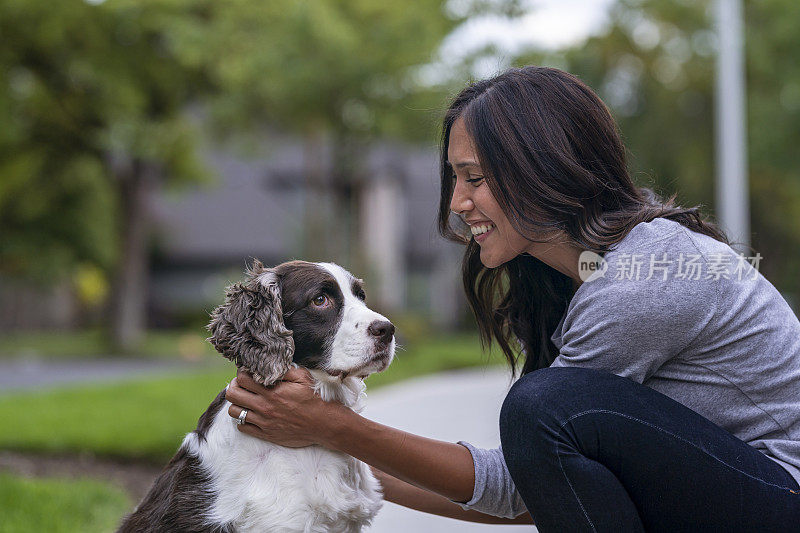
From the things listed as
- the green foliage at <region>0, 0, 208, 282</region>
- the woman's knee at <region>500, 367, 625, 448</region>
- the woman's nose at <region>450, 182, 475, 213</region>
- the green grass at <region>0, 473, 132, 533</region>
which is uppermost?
the green foliage at <region>0, 0, 208, 282</region>

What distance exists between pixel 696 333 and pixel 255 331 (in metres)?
1.31

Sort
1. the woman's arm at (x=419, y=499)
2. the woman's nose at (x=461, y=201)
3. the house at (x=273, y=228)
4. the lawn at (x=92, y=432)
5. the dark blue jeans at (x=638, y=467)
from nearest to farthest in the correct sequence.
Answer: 1. the dark blue jeans at (x=638, y=467)
2. the woman's nose at (x=461, y=201)
3. the woman's arm at (x=419, y=499)
4. the lawn at (x=92, y=432)
5. the house at (x=273, y=228)

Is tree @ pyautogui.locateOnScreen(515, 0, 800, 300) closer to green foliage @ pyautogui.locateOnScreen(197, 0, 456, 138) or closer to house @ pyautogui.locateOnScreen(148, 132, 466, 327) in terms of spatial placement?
green foliage @ pyautogui.locateOnScreen(197, 0, 456, 138)

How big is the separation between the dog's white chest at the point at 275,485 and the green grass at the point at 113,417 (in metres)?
1.68

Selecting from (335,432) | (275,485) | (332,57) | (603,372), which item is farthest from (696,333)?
(332,57)

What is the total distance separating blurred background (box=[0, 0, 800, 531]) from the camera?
26.5 feet

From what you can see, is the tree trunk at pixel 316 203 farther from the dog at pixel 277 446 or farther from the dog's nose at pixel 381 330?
the dog's nose at pixel 381 330

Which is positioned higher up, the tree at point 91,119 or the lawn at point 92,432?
the tree at point 91,119

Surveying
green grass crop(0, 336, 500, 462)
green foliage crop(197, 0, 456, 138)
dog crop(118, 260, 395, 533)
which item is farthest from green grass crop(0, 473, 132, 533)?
green foliage crop(197, 0, 456, 138)

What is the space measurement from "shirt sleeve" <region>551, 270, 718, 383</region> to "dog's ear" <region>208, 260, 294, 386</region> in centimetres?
91

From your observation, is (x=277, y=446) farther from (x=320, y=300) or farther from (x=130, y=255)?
(x=130, y=255)

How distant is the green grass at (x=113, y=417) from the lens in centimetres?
623

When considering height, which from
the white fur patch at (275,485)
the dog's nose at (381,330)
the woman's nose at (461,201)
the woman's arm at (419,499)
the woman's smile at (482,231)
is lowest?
the woman's arm at (419,499)

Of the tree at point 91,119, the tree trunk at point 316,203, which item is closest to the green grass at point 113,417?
the tree trunk at point 316,203
